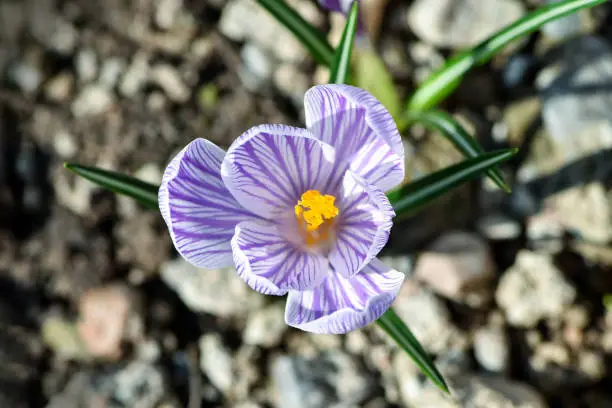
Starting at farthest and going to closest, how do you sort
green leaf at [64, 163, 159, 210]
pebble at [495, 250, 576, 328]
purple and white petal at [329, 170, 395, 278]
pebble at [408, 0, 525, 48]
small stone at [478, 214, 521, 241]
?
1. pebble at [408, 0, 525, 48]
2. small stone at [478, 214, 521, 241]
3. pebble at [495, 250, 576, 328]
4. green leaf at [64, 163, 159, 210]
5. purple and white petal at [329, 170, 395, 278]

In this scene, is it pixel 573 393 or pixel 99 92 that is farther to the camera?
pixel 99 92

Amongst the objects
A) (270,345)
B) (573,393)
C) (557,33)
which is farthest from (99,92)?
(573,393)

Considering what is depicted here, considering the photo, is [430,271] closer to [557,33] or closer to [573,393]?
[573,393]

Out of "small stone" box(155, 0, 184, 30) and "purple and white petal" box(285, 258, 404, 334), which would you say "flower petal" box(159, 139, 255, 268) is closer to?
"purple and white petal" box(285, 258, 404, 334)

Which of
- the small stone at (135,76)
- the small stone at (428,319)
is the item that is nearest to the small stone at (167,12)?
the small stone at (135,76)

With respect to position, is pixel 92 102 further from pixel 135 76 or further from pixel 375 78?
pixel 375 78

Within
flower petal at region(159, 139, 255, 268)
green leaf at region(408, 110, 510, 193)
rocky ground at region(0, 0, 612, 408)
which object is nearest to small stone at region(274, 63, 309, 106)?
rocky ground at region(0, 0, 612, 408)
